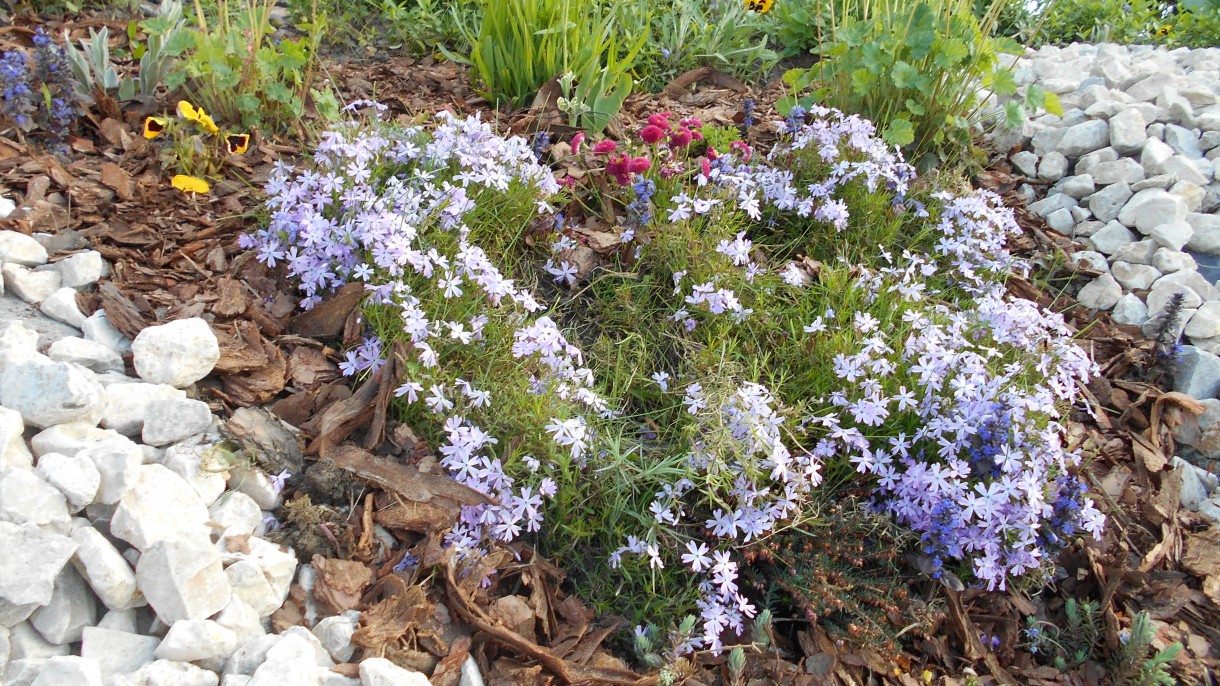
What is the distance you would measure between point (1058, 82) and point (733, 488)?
142 inches

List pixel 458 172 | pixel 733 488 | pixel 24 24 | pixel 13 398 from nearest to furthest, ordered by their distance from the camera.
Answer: pixel 13 398 → pixel 733 488 → pixel 458 172 → pixel 24 24

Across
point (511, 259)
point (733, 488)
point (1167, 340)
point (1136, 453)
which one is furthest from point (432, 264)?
point (1167, 340)

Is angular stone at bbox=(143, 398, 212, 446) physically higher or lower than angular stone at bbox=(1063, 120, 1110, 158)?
higher

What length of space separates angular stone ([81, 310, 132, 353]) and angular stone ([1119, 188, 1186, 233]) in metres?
4.01

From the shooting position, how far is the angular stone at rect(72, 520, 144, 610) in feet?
6.22

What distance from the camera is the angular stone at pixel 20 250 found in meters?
2.71

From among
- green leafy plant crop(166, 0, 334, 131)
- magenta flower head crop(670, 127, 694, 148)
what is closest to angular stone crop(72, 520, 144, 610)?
green leafy plant crop(166, 0, 334, 131)

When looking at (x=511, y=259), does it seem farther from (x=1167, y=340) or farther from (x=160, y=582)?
(x=1167, y=340)

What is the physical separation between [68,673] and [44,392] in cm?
73

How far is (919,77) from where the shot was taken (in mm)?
3828

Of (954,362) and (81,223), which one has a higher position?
(81,223)

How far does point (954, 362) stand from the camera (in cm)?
271

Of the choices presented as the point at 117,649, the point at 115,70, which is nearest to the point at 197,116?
the point at 115,70

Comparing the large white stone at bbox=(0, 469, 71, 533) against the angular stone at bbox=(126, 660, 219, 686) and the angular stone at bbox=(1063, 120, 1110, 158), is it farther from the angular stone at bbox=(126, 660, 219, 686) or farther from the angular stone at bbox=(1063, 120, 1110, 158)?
the angular stone at bbox=(1063, 120, 1110, 158)
